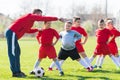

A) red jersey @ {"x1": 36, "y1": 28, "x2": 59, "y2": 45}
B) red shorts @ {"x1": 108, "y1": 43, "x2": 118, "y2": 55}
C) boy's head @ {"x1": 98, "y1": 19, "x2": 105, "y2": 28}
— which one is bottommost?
red shorts @ {"x1": 108, "y1": 43, "x2": 118, "y2": 55}

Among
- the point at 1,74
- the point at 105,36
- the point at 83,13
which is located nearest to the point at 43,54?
the point at 1,74

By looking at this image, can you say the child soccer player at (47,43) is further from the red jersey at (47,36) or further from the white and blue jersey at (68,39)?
the white and blue jersey at (68,39)

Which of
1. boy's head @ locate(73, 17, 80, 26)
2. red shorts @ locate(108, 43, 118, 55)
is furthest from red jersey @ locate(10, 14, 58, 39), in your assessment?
red shorts @ locate(108, 43, 118, 55)

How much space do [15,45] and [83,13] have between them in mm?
89085

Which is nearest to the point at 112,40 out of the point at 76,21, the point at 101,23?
the point at 101,23

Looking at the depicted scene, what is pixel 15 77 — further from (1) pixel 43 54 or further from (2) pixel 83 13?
(2) pixel 83 13

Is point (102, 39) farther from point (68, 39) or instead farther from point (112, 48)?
point (68, 39)

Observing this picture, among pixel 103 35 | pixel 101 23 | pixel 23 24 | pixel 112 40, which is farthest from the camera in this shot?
pixel 112 40

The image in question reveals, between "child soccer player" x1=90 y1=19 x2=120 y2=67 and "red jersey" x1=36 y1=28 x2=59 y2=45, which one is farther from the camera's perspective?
"child soccer player" x1=90 y1=19 x2=120 y2=67

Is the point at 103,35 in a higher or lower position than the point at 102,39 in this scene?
higher

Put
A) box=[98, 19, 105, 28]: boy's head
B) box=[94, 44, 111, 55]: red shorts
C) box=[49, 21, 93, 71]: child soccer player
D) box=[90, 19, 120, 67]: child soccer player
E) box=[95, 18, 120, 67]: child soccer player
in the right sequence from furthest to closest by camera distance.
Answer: box=[95, 18, 120, 67]: child soccer player
box=[94, 44, 111, 55]: red shorts
box=[90, 19, 120, 67]: child soccer player
box=[98, 19, 105, 28]: boy's head
box=[49, 21, 93, 71]: child soccer player

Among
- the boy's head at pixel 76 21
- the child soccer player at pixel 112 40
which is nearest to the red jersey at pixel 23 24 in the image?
the boy's head at pixel 76 21

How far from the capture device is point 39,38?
1351cm

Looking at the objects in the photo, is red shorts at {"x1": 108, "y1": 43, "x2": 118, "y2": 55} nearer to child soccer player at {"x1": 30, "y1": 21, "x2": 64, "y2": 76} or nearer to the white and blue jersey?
the white and blue jersey
